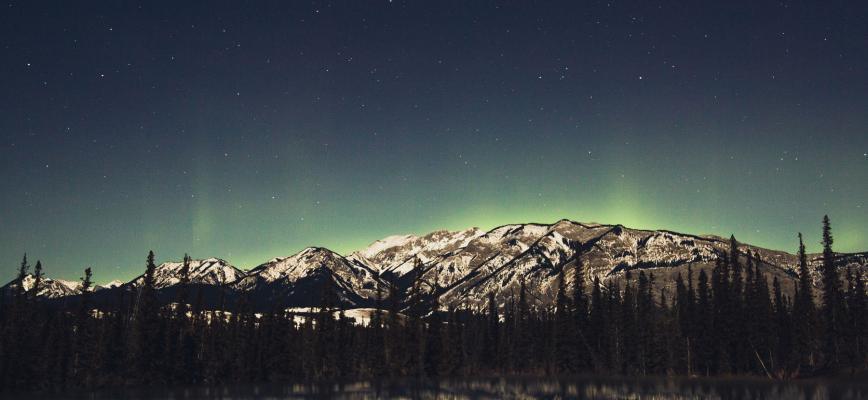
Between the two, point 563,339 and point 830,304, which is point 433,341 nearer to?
point 563,339

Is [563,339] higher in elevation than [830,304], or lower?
lower

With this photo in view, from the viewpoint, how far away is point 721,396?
6562cm

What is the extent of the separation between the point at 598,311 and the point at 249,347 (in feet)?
221

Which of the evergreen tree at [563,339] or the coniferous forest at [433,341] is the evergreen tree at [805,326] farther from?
the evergreen tree at [563,339]

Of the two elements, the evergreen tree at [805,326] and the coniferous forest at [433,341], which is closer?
the coniferous forest at [433,341]

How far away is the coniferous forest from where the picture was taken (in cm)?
10650

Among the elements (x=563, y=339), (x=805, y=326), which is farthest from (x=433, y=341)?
(x=805, y=326)

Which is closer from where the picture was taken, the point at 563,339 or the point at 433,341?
the point at 563,339

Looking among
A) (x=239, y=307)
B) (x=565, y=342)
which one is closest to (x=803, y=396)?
(x=565, y=342)

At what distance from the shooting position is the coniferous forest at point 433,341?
106 metres

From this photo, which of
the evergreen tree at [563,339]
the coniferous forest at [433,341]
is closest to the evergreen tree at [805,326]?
the coniferous forest at [433,341]

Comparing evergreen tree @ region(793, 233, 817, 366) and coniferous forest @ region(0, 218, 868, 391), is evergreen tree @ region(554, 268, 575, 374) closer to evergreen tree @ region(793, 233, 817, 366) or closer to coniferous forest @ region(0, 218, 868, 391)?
coniferous forest @ region(0, 218, 868, 391)

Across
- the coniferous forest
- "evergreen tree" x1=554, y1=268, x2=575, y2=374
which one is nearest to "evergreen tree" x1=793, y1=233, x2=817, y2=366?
the coniferous forest

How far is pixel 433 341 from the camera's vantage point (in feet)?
456
